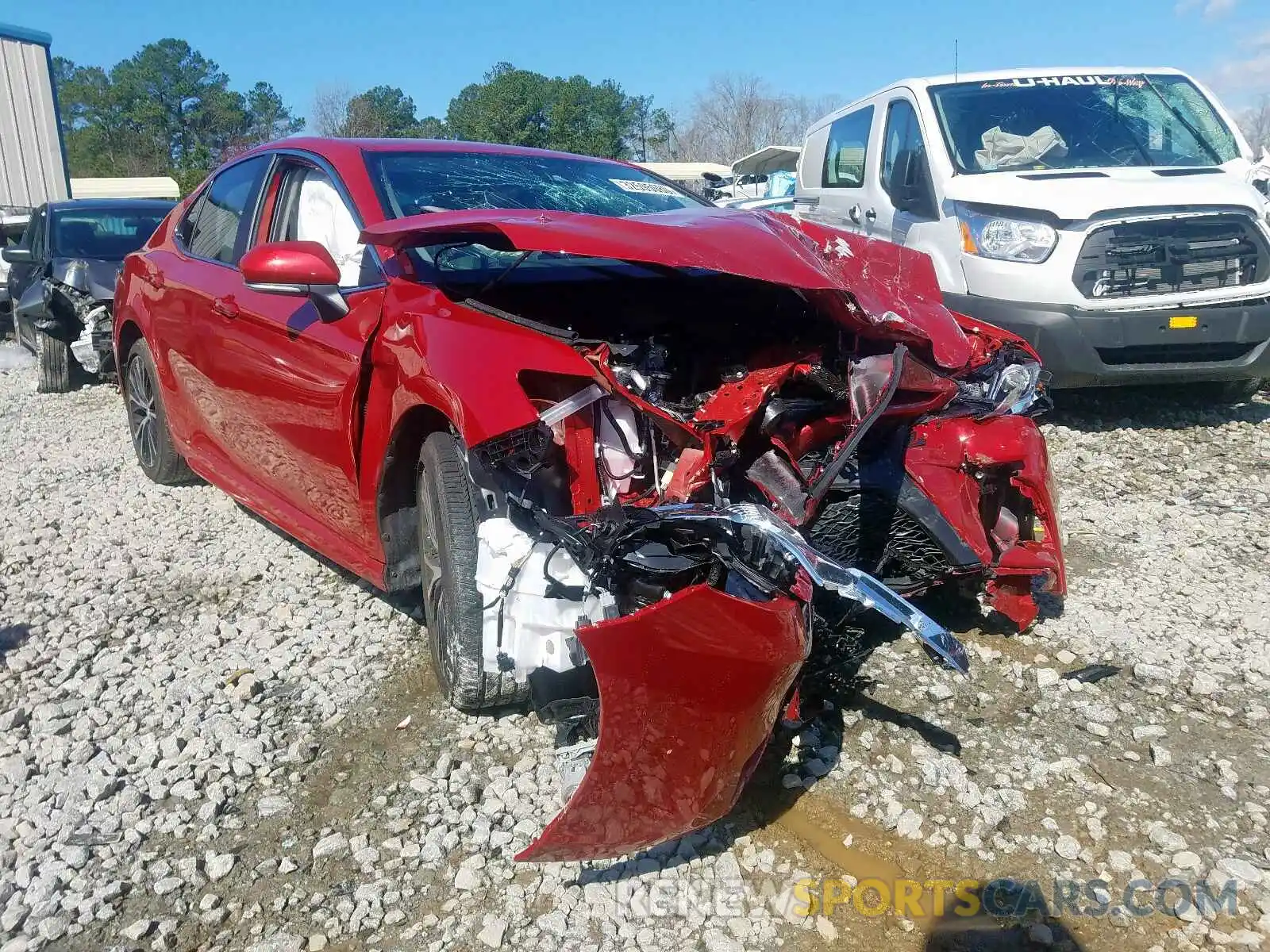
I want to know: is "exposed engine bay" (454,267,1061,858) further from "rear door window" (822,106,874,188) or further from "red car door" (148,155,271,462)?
"rear door window" (822,106,874,188)

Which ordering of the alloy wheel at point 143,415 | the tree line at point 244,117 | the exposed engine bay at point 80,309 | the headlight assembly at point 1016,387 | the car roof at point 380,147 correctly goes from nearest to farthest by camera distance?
the headlight assembly at point 1016,387, the car roof at point 380,147, the alloy wheel at point 143,415, the exposed engine bay at point 80,309, the tree line at point 244,117

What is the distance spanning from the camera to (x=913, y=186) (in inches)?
243

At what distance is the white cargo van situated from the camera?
5.29 metres

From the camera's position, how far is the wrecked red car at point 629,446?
2119 mm

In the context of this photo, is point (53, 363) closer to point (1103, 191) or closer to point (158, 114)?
point (1103, 191)

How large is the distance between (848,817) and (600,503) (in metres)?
0.97

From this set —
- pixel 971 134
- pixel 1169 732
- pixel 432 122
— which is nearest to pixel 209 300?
pixel 1169 732

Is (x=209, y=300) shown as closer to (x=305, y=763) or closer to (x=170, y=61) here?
(x=305, y=763)

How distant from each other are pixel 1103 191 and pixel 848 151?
8.25ft

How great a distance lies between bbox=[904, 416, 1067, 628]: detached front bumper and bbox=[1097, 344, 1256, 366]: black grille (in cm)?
265

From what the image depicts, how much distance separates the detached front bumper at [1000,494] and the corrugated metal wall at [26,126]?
69.8 ft

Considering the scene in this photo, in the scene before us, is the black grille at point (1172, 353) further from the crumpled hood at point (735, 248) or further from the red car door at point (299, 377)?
the red car door at point (299, 377)

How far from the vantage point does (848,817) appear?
2412 mm

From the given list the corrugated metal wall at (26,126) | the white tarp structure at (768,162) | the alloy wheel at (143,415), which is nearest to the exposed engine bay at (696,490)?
the alloy wheel at (143,415)
